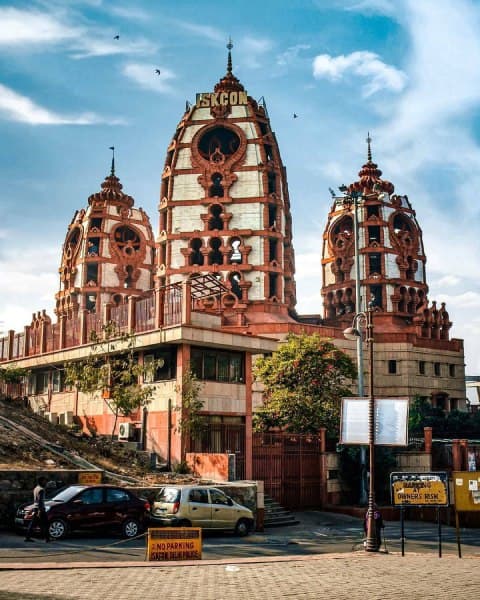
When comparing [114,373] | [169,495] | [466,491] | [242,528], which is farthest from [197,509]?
[114,373]

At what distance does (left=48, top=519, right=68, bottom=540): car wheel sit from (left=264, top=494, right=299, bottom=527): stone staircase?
9777mm

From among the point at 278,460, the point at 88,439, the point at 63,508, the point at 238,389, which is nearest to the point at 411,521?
the point at 278,460

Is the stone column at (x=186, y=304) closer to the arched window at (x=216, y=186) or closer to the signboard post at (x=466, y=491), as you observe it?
the signboard post at (x=466, y=491)

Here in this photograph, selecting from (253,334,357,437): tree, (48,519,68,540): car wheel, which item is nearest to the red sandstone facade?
(253,334,357,437): tree

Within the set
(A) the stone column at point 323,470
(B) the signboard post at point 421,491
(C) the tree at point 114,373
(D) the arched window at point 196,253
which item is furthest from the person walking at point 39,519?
(D) the arched window at point 196,253

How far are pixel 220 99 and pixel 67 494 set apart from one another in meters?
56.2

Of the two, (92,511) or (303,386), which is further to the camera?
(303,386)

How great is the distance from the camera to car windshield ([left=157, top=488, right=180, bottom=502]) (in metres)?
22.5

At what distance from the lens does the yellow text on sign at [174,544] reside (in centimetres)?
1769

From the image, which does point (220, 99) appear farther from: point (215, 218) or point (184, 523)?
point (184, 523)

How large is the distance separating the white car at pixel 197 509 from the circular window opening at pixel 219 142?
4953 centimetres

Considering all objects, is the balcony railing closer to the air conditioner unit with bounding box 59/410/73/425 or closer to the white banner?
the air conditioner unit with bounding box 59/410/73/425

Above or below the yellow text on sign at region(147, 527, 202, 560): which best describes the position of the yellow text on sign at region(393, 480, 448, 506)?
above

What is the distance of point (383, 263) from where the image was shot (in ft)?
241
